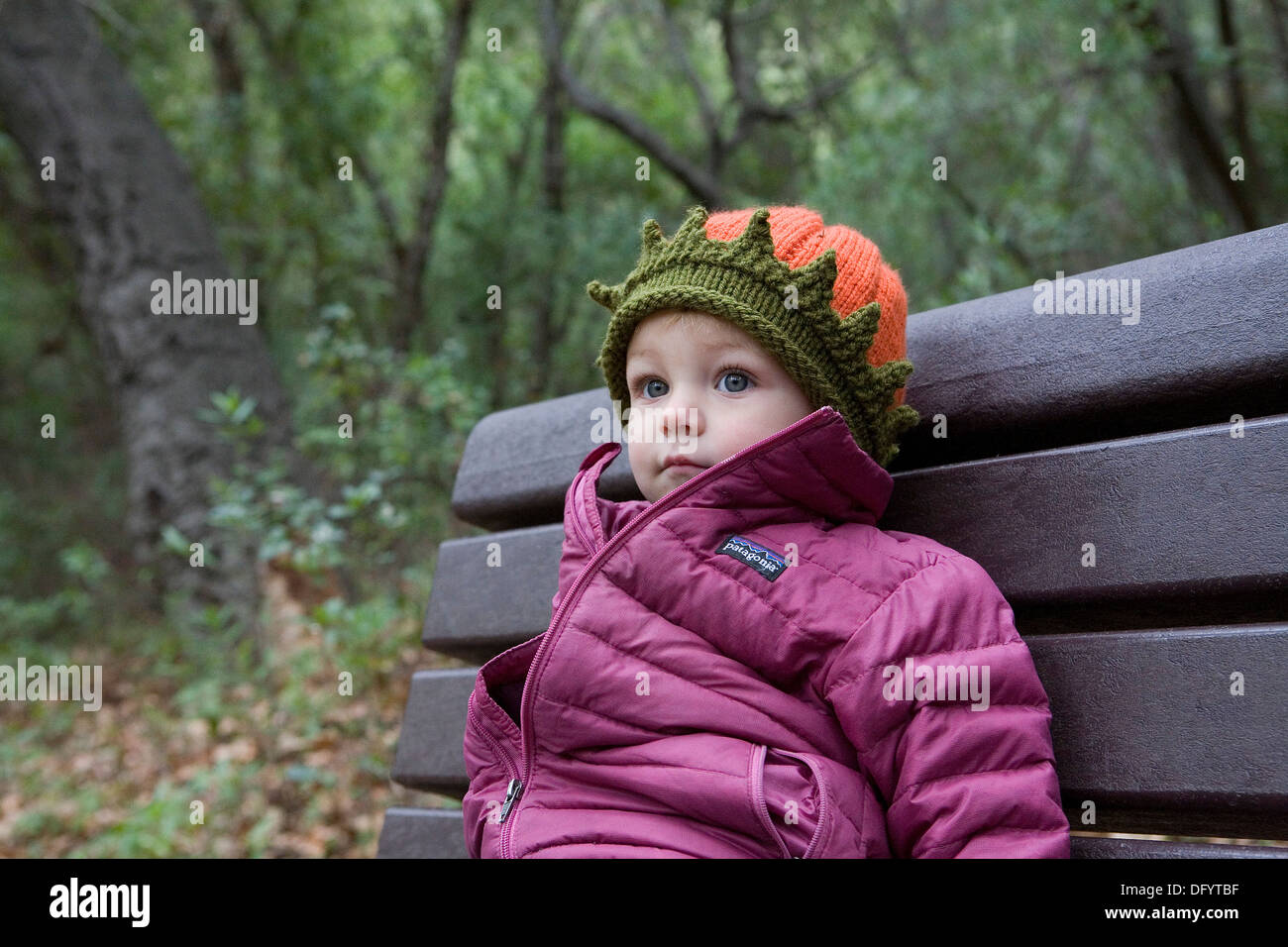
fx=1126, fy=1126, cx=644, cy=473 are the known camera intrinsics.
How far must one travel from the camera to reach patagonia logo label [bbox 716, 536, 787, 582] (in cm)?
150

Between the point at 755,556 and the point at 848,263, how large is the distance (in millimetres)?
466

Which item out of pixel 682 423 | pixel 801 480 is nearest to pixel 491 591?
pixel 682 423

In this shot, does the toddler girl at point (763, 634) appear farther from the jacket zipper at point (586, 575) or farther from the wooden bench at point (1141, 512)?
the wooden bench at point (1141, 512)

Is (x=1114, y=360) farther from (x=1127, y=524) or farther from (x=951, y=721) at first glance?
(x=951, y=721)

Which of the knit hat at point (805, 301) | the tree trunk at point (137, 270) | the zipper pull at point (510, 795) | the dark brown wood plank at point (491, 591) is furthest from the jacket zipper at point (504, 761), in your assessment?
the tree trunk at point (137, 270)

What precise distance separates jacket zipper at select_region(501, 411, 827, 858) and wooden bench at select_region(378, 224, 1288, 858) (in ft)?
1.04

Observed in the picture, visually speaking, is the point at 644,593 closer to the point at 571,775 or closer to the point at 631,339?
the point at 571,775

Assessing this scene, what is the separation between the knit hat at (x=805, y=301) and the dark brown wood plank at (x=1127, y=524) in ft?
0.46

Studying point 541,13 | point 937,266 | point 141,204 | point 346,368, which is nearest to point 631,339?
point 346,368

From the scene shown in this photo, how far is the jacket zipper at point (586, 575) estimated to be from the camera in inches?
59.5

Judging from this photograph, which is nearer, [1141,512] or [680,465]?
[1141,512]

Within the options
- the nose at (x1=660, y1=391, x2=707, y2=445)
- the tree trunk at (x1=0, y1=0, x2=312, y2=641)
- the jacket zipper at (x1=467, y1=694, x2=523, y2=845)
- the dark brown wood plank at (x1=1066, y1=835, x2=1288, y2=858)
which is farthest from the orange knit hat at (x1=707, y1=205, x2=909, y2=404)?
the tree trunk at (x1=0, y1=0, x2=312, y2=641)

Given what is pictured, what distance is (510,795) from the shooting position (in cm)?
155
